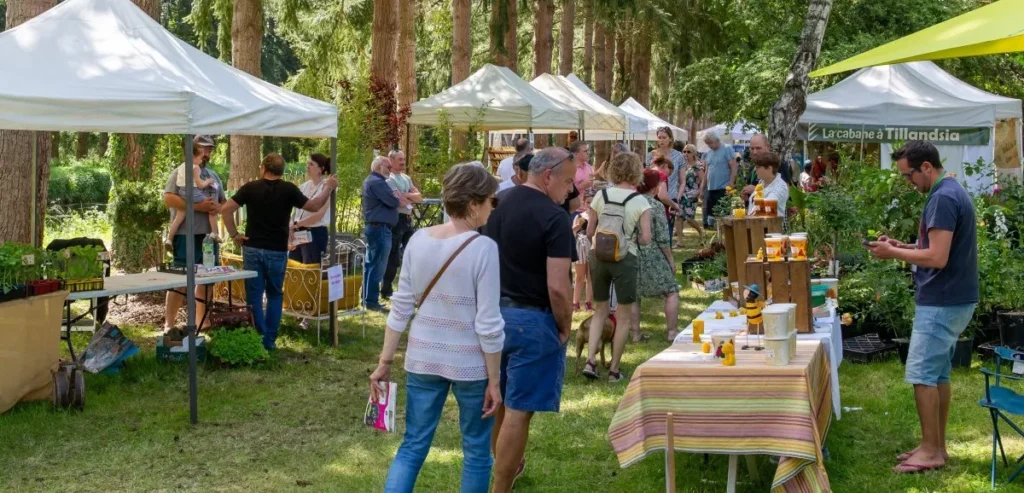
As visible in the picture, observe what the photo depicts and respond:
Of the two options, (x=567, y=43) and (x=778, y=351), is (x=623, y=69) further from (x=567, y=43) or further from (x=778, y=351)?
(x=778, y=351)

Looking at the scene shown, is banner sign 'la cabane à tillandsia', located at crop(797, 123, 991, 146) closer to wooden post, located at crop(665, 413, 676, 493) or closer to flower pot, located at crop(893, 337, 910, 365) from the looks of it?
flower pot, located at crop(893, 337, 910, 365)

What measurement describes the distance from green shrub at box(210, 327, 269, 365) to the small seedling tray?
4531mm

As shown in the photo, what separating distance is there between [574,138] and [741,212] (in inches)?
356

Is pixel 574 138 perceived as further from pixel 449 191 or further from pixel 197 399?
pixel 449 191

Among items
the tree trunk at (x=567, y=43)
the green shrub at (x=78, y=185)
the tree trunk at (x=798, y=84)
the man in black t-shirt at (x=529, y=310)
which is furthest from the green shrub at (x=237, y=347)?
the green shrub at (x=78, y=185)

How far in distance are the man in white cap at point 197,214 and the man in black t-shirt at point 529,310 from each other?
4.81 metres

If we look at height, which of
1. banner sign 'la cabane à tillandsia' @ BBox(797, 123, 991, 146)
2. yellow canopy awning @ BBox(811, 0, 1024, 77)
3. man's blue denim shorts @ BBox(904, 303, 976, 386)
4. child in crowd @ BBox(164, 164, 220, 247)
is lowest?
man's blue denim shorts @ BBox(904, 303, 976, 386)

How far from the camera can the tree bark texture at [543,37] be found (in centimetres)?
2380

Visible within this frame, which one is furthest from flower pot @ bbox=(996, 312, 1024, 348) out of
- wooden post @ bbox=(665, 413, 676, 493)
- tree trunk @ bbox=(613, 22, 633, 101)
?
tree trunk @ bbox=(613, 22, 633, 101)

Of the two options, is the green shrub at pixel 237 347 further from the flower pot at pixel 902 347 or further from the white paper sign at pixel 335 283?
the flower pot at pixel 902 347

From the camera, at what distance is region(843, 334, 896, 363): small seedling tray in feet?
27.6

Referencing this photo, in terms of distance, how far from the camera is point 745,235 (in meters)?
6.31

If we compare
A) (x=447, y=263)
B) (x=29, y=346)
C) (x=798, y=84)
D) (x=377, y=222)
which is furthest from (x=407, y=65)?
(x=447, y=263)

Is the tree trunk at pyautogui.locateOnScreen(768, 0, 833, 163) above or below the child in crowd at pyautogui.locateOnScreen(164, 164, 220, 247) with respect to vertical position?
above
